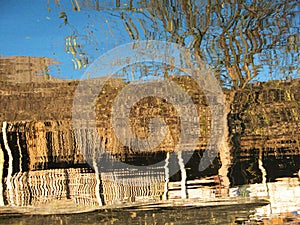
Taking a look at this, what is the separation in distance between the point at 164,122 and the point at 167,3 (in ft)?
2.64

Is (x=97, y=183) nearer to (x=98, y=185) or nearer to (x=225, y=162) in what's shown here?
(x=98, y=185)

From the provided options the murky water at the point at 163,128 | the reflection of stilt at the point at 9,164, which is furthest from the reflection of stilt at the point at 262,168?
the reflection of stilt at the point at 9,164

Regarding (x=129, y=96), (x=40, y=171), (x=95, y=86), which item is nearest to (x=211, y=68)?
(x=129, y=96)

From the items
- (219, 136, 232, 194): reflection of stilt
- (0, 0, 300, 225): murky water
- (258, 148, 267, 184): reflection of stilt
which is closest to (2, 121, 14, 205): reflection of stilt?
→ (0, 0, 300, 225): murky water

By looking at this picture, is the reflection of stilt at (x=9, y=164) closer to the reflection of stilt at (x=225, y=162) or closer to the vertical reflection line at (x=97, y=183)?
the vertical reflection line at (x=97, y=183)

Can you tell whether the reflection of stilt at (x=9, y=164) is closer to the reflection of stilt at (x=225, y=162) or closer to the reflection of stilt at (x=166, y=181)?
the reflection of stilt at (x=166, y=181)

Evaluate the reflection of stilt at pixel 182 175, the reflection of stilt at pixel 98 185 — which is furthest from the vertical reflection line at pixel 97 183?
the reflection of stilt at pixel 182 175

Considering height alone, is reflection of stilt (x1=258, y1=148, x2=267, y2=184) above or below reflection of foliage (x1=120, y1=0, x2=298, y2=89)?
below

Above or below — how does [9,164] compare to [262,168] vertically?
above

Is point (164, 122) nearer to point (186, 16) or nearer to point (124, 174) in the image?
point (124, 174)

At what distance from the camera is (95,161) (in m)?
2.88

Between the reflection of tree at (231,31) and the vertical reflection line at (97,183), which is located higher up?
the reflection of tree at (231,31)

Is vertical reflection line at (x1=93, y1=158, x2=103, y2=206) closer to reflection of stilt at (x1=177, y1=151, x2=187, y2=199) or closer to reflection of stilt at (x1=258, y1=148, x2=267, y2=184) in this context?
reflection of stilt at (x1=177, y1=151, x2=187, y2=199)

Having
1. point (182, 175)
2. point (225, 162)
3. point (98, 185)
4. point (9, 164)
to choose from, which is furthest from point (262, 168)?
point (9, 164)
